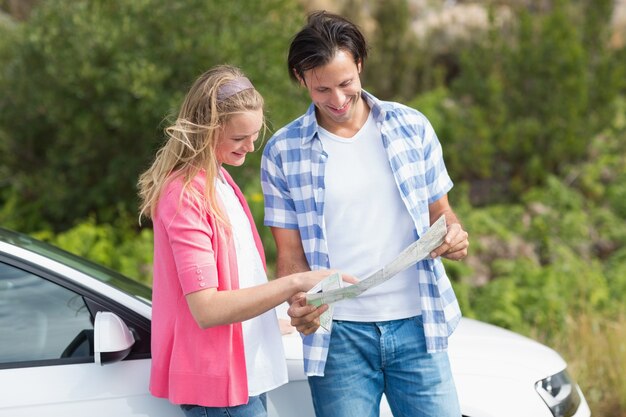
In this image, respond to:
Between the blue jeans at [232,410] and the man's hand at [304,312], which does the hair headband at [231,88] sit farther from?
the blue jeans at [232,410]

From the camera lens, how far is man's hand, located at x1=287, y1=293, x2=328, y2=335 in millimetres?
2375

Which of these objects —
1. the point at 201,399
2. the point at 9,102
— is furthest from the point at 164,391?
the point at 9,102

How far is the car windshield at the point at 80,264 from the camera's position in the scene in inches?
118

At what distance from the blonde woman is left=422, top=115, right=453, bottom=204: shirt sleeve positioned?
511 millimetres

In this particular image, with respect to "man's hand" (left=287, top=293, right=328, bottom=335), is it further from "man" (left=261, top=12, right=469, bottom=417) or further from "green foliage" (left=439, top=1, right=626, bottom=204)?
"green foliage" (left=439, top=1, right=626, bottom=204)

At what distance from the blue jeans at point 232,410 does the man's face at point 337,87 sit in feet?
2.98

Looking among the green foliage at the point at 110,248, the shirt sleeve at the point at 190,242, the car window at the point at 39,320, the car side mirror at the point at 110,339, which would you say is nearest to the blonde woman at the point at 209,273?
the shirt sleeve at the point at 190,242

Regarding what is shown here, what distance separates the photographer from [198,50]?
6.80 meters

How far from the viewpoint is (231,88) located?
2.44 m

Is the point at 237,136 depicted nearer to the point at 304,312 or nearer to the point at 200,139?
the point at 200,139

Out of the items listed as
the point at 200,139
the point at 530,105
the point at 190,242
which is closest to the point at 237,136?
the point at 200,139

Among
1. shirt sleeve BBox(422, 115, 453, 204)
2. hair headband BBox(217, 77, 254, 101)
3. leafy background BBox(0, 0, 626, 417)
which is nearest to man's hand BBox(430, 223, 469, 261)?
shirt sleeve BBox(422, 115, 453, 204)

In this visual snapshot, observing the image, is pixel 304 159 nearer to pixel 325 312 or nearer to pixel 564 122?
pixel 325 312

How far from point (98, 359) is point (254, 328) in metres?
0.54
